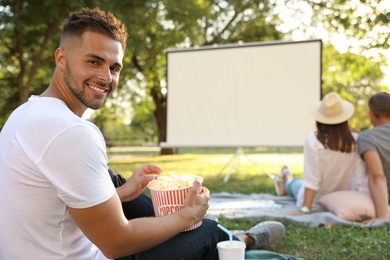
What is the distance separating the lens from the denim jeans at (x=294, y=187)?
216 inches

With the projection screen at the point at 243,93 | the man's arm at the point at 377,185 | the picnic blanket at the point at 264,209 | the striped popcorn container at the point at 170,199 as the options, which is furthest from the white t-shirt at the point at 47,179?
the projection screen at the point at 243,93

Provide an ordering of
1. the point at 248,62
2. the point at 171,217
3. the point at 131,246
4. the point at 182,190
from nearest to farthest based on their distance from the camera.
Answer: the point at 131,246, the point at 171,217, the point at 182,190, the point at 248,62

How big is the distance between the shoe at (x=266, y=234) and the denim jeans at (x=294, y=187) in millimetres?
2155

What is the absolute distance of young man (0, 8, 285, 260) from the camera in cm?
147

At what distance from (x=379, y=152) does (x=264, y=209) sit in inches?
54.7

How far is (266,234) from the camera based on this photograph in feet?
10.7

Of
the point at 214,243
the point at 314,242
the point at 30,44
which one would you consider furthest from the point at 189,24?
the point at 214,243

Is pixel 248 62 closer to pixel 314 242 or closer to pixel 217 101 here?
pixel 217 101

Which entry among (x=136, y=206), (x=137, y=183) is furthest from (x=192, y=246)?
(x=136, y=206)

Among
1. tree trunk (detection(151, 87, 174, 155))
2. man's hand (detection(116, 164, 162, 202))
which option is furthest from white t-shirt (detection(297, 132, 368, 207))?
tree trunk (detection(151, 87, 174, 155))

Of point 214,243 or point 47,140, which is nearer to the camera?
point 47,140

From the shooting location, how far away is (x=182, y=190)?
81.1 inches

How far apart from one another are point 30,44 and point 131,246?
10.6 meters

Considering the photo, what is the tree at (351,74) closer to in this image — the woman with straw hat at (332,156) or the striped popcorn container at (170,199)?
the woman with straw hat at (332,156)
